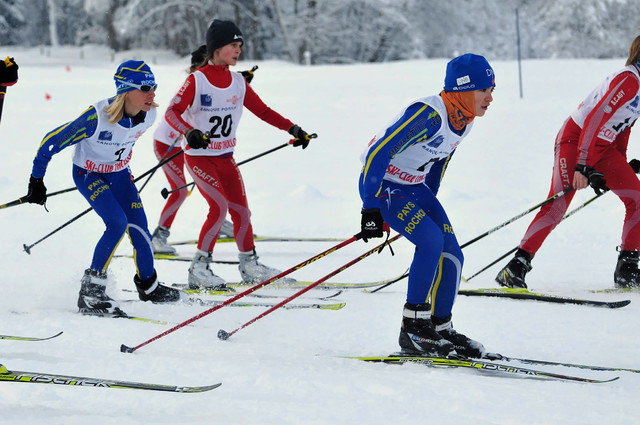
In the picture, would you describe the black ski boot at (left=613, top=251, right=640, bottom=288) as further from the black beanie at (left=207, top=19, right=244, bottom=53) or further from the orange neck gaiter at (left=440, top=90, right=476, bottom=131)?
the black beanie at (left=207, top=19, right=244, bottom=53)

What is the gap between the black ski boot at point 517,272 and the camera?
5102mm

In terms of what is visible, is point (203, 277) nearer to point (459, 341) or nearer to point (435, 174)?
point (435, 174)

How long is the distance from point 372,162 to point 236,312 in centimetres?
164

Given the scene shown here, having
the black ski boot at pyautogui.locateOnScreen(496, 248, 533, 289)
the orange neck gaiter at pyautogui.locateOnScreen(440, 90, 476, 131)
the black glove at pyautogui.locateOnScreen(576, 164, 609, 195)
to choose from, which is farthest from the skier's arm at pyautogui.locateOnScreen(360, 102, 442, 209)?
the black ski boot at pyautogui.locateOnScreen(496, 248, 533, 289)

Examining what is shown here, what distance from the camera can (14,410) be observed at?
9.17ft

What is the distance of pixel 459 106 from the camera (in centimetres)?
353

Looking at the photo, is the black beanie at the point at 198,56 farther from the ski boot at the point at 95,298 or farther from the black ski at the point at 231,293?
the ski boot at the point at 95,298

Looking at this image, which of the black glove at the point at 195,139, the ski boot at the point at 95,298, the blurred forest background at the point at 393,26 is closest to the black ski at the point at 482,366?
the ski boot at the point at 95,298

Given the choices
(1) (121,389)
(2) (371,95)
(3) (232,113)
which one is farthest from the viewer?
(2) (371,95)

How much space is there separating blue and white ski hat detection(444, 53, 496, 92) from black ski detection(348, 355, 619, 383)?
1.27 m

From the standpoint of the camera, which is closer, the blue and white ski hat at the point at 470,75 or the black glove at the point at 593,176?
the blue and white ski hat at the point at 470,75

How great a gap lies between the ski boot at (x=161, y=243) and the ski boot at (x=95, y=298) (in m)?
2.04

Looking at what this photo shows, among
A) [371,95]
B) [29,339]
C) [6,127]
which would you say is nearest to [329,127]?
[371,95]

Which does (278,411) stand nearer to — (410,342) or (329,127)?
(410,342)
